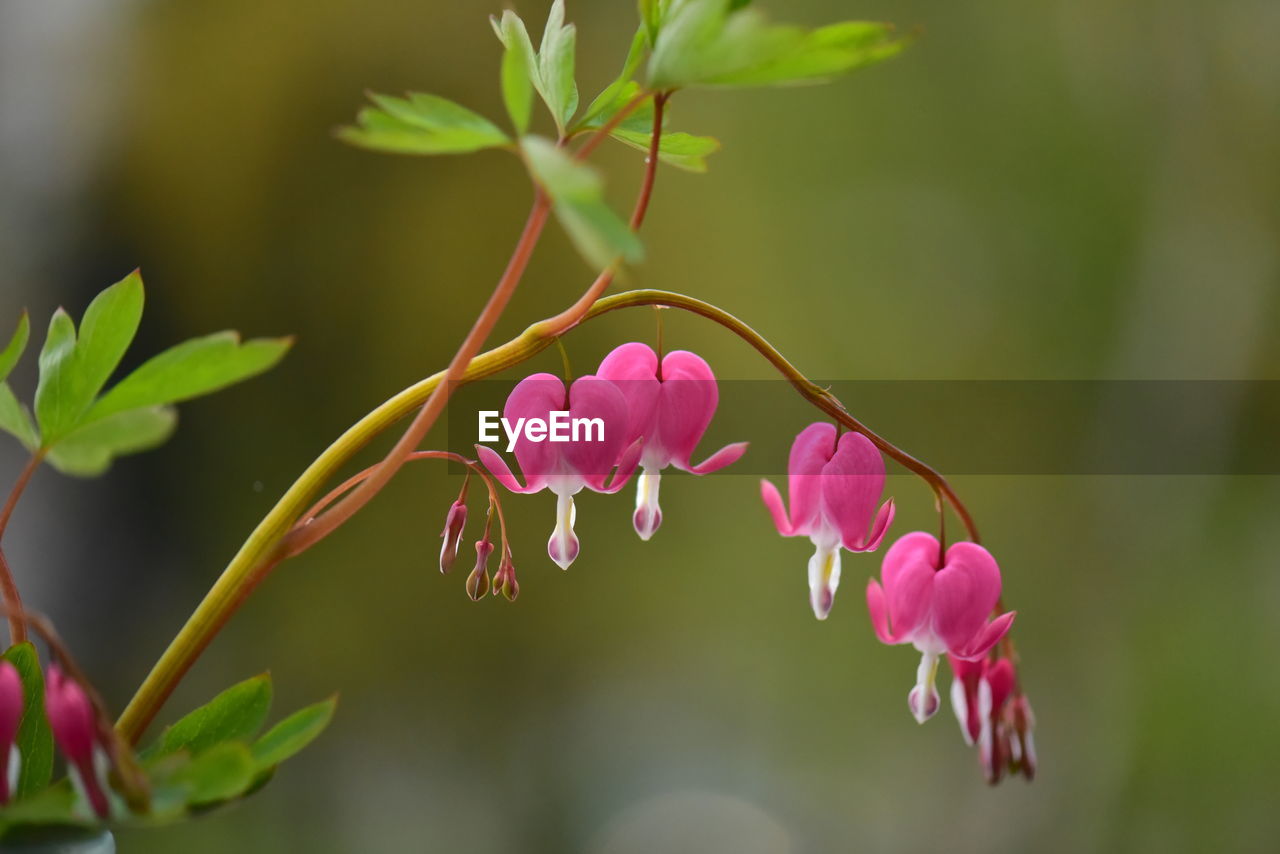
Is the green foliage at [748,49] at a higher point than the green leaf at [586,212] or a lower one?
higher

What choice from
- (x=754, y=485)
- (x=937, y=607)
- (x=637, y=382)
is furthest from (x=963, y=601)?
(x=754, y=485)

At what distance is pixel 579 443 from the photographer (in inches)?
22.9

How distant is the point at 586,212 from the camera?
0.40 m

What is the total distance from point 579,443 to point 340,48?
1760 millimetres

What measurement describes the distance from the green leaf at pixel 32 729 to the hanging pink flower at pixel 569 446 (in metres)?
0.27

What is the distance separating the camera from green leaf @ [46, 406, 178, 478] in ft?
1.47

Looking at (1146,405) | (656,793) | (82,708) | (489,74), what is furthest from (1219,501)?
(82,708)

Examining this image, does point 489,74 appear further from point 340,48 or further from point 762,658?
point 762,658

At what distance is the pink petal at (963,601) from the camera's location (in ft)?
2.00

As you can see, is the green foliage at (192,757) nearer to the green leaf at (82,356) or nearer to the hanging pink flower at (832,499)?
the green leaf at (82,356)

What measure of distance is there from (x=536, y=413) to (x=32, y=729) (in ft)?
1.06

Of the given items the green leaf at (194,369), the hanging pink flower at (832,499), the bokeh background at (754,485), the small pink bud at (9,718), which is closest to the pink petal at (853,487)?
the hanging pink flower at (832,499)

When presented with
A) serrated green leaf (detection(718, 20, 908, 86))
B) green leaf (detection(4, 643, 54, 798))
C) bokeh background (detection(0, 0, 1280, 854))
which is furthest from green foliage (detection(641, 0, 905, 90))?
bokeh background (detection(0, 0, 1280, 854))

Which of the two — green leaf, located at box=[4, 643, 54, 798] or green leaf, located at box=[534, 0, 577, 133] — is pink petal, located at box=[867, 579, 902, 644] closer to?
green leaf, located at box=[534, 0, 577, 133]
